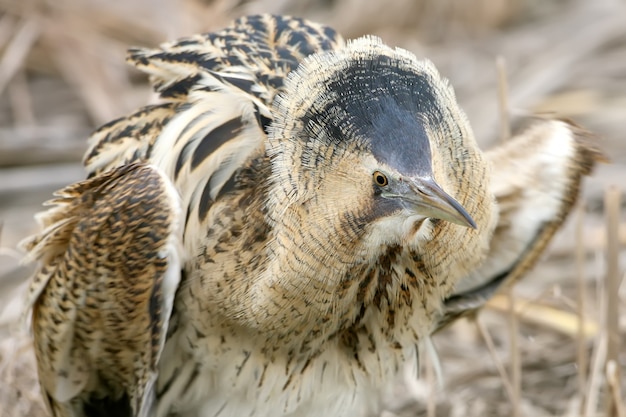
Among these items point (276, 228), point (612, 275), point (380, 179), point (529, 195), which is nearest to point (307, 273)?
point (276, 228)

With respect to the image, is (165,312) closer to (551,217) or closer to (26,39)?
(551,217)

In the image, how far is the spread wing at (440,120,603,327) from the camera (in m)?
4.81

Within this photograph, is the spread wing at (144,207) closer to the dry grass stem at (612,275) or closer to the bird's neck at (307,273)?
the bird's neck at (307,273)

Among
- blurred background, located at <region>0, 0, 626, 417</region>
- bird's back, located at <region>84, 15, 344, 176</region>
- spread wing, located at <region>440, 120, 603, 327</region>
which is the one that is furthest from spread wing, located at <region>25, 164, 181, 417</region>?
spread wing, located at <region>440, 120, 603, 327</region>

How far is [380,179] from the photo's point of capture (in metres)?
3.41

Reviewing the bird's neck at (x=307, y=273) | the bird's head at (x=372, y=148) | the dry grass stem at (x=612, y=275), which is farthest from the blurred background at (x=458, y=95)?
the bird's head at (x=372, y=148)

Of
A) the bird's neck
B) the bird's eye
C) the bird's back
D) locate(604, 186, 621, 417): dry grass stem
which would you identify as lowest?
locate(604, 186, 621, 417): dry grass stem

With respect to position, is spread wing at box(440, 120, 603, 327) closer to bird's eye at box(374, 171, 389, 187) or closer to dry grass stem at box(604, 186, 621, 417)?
dry grass stem at box(604, 186, 621, 417)

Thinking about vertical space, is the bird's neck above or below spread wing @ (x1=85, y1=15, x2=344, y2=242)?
below

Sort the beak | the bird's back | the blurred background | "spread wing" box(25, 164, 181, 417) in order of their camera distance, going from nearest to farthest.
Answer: the beak
"spread wing" box(25, 164, 181, 417)
the bird's back
the blurred background

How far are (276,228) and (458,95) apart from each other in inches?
170

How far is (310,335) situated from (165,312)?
0.49m

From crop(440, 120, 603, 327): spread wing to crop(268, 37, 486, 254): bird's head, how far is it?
1031 mm

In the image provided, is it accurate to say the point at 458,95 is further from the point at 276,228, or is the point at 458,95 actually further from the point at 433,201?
the point at 433,201
